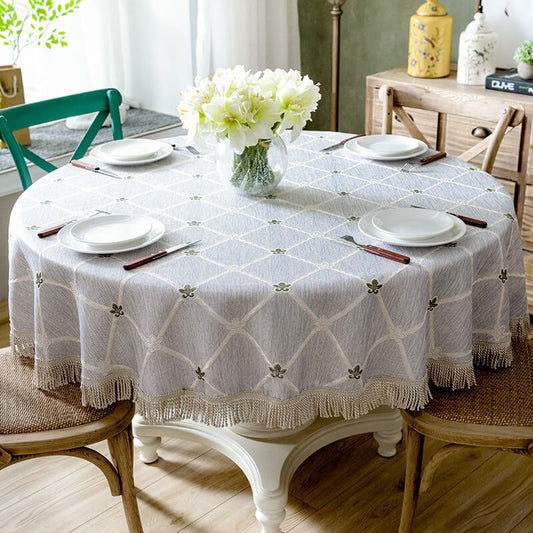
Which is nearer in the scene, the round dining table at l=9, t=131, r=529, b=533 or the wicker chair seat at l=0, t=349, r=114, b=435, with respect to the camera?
the round dining table at l=9, t=131, r=529, b=533

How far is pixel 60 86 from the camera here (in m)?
3.14

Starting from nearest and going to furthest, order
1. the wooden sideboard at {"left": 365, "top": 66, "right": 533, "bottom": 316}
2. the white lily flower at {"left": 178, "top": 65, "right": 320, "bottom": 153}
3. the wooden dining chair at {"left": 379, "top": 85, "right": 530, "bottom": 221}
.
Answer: the white lily flower at {"left": 178, "top": 65, "right": 320, "bottom": 153}, the wooden dining chair at {"left": 379, "top": 85, "right": 530, "bottom": 221}, the wooden sideboard at {"left": 365, "top": 66, "right": 533, "bottom": 316}

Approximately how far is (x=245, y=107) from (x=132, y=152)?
0.54m

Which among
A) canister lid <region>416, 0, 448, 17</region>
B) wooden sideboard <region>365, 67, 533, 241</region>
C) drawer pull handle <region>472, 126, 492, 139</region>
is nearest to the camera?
wooden sideboard <region>365, 67, 533, 241</region>

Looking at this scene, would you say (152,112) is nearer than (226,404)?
No

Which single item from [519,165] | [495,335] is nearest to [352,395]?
[495,335]

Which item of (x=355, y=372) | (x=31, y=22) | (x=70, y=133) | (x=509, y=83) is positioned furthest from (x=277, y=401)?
(x=31, y=22)

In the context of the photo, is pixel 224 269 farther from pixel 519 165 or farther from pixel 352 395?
pixel 519 165

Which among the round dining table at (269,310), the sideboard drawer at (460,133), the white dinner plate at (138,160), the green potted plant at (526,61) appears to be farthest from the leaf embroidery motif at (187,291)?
the green potted plant at (526,61)

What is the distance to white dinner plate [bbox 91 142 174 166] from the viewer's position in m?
1.90

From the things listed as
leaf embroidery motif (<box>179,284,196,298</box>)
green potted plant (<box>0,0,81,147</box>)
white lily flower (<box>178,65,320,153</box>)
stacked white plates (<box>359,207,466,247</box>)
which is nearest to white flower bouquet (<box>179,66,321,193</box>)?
white lily flower (<box>178,65,320,153</box>)

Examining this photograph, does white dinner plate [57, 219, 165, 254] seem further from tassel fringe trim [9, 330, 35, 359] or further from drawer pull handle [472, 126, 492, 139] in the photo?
drawer pull handle [472, 126, 492, 139]

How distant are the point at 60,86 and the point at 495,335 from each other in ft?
7.54

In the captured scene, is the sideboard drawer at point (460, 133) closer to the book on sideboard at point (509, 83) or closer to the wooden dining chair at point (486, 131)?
Answer: the wooden dining chair at point (486, 131)
